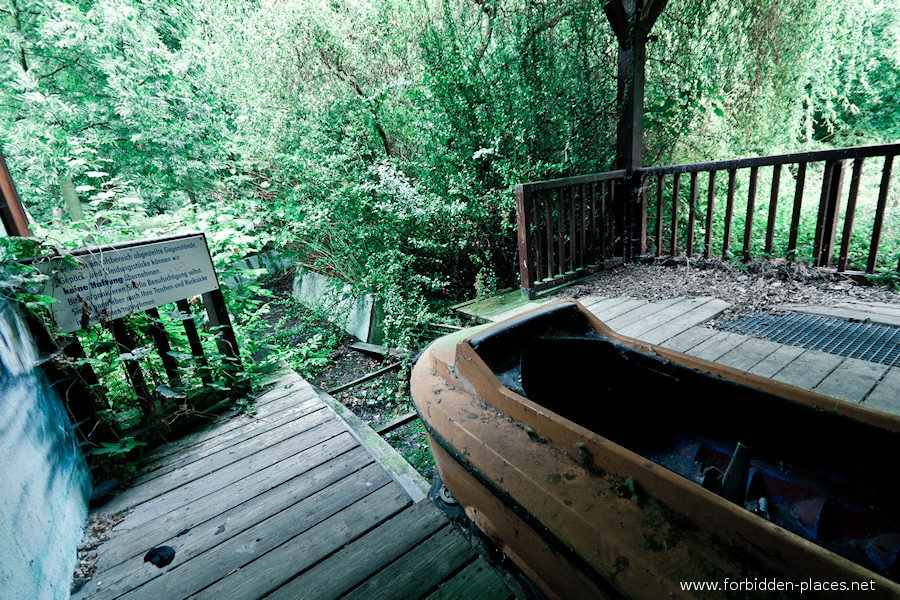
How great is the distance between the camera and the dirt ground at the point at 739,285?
3109mm

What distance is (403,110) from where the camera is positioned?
542 cm

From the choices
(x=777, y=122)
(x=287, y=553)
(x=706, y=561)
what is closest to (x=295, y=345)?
(x=287, y=553)

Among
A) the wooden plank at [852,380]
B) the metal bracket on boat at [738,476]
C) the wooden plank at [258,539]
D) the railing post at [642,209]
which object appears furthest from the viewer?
the railing post at [642,209]

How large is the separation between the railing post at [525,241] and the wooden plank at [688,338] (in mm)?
1511

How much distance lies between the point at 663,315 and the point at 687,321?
20 cm

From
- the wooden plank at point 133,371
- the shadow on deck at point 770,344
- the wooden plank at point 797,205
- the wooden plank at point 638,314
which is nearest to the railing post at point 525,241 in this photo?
the shadow on deck at point 770,344

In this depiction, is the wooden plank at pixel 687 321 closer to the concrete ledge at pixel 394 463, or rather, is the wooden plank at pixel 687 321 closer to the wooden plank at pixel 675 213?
the wooden plank at pixel 675 213

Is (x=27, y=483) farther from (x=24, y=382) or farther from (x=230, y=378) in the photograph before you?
(x=230, y=378)

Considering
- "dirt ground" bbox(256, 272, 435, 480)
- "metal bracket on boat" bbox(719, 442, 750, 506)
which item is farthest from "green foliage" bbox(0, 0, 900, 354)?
"metal bracket on boat" bbox(719, 442, 750, 506)

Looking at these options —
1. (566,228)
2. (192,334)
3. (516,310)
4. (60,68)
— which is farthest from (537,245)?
(60,68)

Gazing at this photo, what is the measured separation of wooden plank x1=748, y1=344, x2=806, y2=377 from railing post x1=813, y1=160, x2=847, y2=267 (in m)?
1.61

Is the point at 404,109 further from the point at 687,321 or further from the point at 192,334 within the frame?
the point at 687,321

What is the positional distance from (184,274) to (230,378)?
835mm

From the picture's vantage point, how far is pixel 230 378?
2.90 meters
